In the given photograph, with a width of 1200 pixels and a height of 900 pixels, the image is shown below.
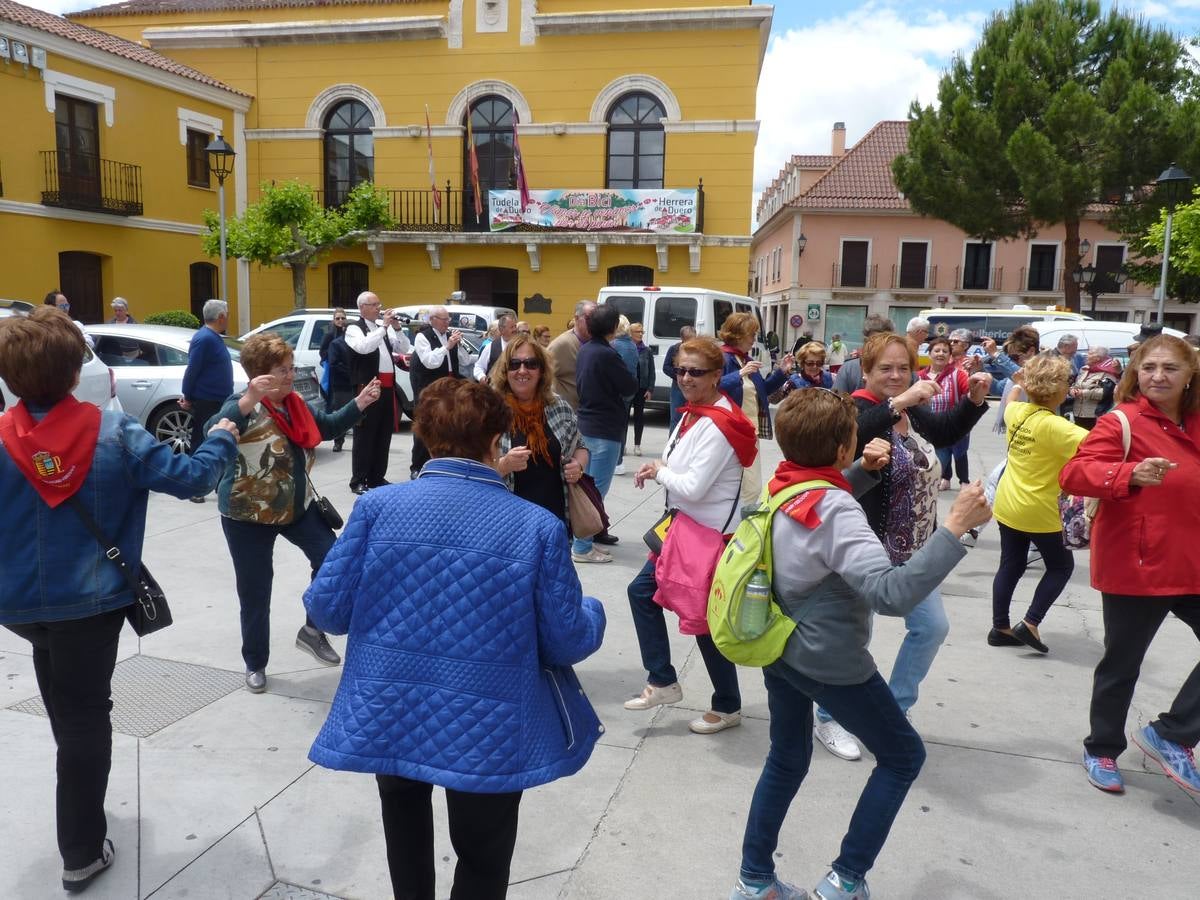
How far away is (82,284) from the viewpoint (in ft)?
65.2

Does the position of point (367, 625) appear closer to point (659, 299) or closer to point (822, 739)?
point (822, 739)

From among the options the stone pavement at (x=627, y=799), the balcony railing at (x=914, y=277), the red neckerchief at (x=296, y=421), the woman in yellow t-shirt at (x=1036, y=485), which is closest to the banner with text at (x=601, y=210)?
the woman in yellow t-shirt at (x=1036, y=485)

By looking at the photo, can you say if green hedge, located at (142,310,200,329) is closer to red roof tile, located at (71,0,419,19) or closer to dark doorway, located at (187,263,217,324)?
dark doorway, located at (187,263,217,324)

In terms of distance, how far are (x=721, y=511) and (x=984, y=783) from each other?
149 cm

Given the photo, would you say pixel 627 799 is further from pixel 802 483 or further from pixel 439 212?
pixel 439 212

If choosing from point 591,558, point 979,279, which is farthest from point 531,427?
point 979,279

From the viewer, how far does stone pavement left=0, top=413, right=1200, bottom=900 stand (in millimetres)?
2854

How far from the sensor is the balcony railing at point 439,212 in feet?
72.2

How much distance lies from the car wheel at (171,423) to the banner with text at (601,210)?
13032 millimetres

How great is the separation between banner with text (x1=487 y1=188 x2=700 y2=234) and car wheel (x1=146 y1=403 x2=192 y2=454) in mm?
13032

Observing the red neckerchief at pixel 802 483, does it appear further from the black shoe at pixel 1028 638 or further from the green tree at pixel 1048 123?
the green tree at pixel 1048 123

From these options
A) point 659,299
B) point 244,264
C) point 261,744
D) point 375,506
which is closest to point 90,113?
point 244,264

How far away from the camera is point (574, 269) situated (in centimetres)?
2183

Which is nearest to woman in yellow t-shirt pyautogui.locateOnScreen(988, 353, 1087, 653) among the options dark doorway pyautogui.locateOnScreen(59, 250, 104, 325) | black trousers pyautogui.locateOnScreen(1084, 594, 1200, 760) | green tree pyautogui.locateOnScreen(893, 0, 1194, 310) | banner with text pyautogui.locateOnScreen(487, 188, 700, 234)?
black trousers pyautogui.locateOnScreen(1084, 594, 1200, 760)
